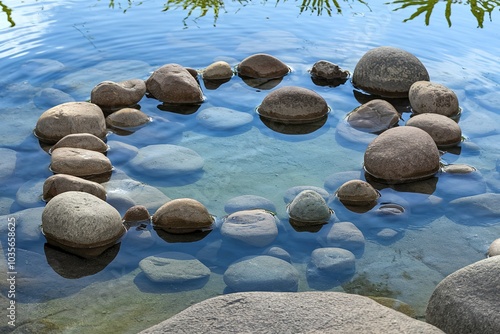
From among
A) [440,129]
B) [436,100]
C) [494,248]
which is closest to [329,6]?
[436,100]

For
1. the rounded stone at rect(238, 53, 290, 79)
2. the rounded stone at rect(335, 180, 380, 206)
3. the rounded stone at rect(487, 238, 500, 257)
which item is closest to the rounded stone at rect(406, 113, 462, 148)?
the rounded stone at rect(335, 180, 380, 206)

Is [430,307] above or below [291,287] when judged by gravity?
above

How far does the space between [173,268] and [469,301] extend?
Answer: 2026 mm

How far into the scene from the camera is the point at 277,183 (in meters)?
6.02

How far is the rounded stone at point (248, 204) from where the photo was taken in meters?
5.52

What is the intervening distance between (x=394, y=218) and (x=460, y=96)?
2961 mm

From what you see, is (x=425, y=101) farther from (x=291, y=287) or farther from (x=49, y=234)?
(x=49, y=234)

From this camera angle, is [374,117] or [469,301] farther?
[374,117]

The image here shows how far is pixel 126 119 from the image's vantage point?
700cm

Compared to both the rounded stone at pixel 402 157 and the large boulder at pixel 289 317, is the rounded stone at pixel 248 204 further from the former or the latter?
the large boulder at pixel 289 317

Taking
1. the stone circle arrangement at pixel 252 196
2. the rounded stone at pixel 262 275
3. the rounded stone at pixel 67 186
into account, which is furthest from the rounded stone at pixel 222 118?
the rounded stone at pixel 262 275

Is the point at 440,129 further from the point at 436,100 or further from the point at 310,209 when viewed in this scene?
the point at 310,209

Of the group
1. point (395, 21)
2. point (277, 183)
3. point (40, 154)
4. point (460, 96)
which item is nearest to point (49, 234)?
point (40, 154)

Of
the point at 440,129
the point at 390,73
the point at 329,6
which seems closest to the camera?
the point at 440,129
